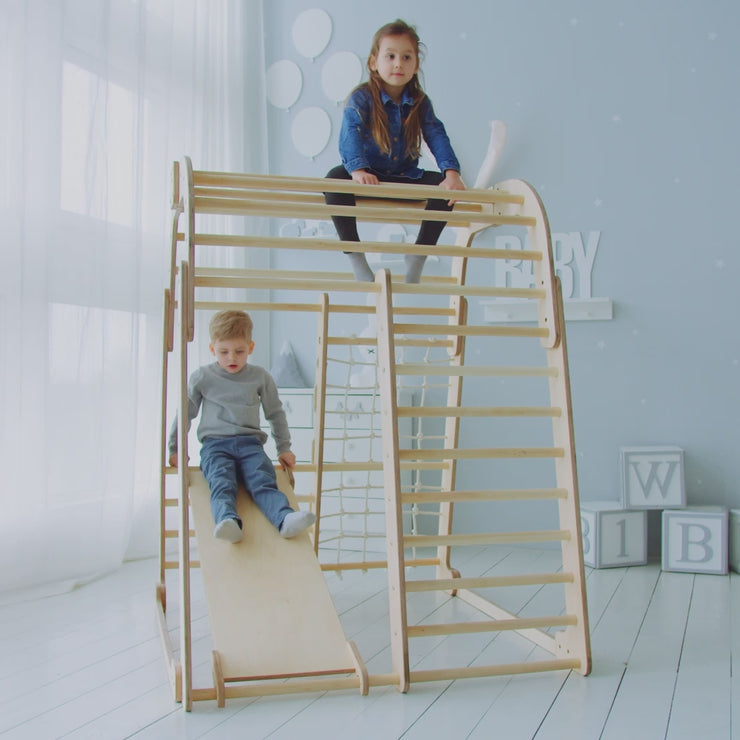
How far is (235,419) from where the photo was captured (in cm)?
258

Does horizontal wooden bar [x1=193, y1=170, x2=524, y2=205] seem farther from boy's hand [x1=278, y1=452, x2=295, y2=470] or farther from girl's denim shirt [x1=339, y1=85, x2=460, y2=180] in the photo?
boy's hand [x1=278, y1=452, x2=295, y2=470]

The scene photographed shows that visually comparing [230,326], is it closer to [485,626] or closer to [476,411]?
[476,411]

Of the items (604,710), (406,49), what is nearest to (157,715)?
(604,710)

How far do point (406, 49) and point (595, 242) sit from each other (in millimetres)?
1528

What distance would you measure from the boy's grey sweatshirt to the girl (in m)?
0.47

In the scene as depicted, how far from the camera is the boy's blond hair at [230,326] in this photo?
2.52 meters

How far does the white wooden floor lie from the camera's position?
1.80 meters

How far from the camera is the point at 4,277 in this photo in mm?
2824

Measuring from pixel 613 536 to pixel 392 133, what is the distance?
187cm

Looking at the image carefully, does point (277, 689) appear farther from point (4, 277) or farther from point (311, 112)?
point (311, 112)

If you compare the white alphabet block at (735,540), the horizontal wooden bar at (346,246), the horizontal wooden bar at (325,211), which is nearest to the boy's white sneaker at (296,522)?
the horizontal wooden bar at (346,246)

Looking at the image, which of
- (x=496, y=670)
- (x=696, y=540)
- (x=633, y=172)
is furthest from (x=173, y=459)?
(x=633, y=172)

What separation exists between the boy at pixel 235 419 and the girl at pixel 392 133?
0.45 metres

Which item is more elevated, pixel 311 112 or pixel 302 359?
pixel 311 112
